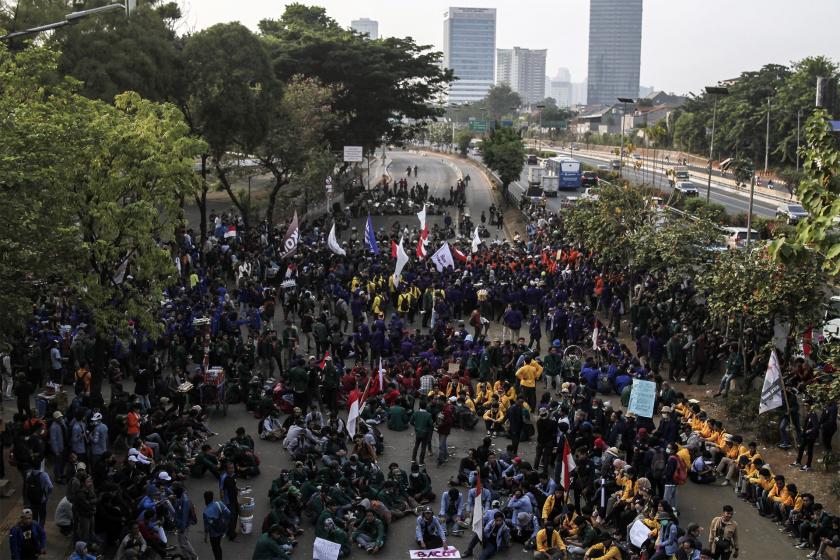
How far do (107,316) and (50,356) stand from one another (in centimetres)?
376

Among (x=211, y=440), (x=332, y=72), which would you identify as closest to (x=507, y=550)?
(x=211, y=440)

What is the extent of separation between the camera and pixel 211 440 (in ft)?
61.2

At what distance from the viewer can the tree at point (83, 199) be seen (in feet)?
49.0

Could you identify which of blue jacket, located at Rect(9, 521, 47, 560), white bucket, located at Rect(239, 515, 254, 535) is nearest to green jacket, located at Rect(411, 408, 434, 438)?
white bucket, located at Rect(239, 515, 254, 535)

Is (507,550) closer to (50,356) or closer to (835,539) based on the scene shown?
(835,539)

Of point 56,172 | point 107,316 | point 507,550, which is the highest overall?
point 56,172

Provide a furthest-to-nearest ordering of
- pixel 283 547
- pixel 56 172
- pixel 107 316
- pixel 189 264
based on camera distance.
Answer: pixel 189 264 → pixel 107 316 → pixel 56 172 → pixel 283 547

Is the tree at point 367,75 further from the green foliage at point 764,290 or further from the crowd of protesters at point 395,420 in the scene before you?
the green foliage at point 764,290

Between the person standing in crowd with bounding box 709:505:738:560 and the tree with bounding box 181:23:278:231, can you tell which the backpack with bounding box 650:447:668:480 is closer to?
the person standing in crowd with bounding box 709:505:738:560

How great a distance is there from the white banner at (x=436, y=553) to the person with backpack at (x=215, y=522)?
111 inches

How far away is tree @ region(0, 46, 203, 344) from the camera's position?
14938mm

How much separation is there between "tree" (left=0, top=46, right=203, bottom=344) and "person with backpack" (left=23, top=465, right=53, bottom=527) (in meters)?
2.54

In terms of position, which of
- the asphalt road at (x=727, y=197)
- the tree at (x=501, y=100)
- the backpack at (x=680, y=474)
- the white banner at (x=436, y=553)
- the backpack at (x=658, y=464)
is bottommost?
the white banner at (x=436, y=553)

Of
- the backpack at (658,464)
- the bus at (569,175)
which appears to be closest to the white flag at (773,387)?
the backpack at (658,464)
